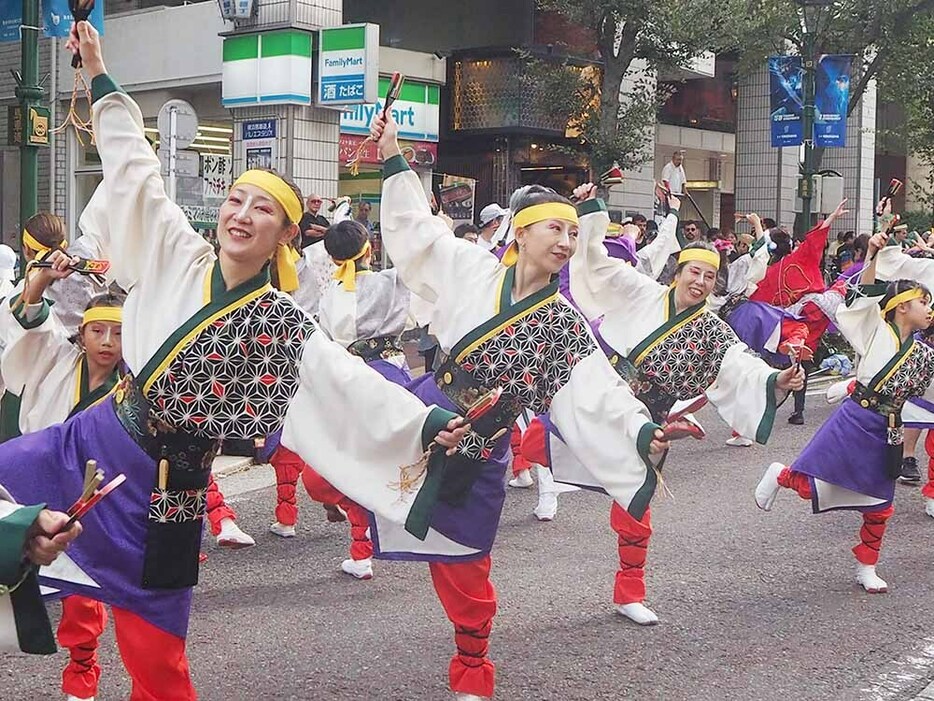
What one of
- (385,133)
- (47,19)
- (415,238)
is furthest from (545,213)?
(47,19)

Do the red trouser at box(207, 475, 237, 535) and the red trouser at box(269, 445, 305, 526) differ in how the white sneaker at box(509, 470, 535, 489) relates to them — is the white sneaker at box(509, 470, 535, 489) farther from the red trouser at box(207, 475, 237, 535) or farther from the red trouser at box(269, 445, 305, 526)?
the red trouser at box(207, 475, 237, 535)

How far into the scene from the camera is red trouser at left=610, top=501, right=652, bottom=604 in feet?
18.0

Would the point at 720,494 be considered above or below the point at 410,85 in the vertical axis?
below

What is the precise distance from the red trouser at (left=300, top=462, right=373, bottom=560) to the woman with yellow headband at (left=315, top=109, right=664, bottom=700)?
1517 millimetres

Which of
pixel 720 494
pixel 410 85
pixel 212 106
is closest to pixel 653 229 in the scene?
pixel 410 85

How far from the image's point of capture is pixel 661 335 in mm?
5953

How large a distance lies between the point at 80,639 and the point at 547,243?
2.14 meters

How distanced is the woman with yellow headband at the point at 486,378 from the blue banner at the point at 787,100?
42.1ft

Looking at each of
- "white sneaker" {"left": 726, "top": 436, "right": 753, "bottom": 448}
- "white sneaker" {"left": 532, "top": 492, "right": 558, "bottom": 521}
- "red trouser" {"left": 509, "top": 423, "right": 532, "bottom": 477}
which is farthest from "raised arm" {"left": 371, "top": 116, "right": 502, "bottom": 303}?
"white sneaker" {"left": 726, "top": 436, "right": 753, "bottom": 448}

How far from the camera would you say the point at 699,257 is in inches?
238

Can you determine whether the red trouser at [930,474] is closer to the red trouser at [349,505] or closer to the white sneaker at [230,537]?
the red trouser at [349,505]

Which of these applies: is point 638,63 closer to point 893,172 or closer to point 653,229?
point 653,229

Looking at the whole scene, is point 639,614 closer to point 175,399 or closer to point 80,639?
point 80,639

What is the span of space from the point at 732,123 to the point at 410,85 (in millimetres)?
9912
